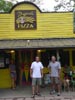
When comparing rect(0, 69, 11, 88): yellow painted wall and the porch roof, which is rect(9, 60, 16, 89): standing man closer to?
rect(0, 69, 11, 88): yellow painted wall

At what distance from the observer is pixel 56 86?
1481 centimetres

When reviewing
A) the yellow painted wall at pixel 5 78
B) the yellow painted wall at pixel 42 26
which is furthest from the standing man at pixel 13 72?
the yellow painted wall at pixel 42 26

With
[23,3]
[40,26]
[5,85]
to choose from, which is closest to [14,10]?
[23,3]

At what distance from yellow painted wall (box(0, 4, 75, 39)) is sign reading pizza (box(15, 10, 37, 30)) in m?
0.18

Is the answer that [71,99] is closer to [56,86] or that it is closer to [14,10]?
[56,86]

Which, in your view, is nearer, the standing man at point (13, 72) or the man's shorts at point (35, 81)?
the man's shorts at point (35, 81)

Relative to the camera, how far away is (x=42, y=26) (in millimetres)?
18109

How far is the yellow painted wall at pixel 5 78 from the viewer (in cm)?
1719

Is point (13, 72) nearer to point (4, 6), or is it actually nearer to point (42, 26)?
point (42, 26)

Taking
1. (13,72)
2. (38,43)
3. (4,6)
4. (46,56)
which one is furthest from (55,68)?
(4,6)

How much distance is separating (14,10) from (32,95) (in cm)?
641

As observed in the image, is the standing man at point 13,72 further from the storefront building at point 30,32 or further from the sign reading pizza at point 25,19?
the sign reading pizza at point 25,19

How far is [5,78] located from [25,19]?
12.2ft

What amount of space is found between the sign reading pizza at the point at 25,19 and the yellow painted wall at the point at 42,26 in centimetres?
18
